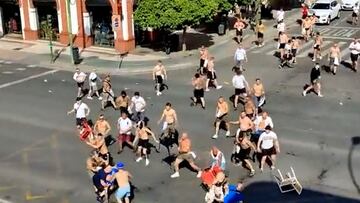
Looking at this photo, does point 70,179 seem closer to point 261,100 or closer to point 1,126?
point 1,126

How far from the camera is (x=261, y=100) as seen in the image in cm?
2484

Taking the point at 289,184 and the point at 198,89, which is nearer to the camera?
the point at 289,184

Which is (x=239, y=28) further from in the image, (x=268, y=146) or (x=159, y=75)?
(x=268, y=146)

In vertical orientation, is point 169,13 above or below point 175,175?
above

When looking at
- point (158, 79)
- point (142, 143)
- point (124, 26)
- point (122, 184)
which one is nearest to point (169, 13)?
point (124, 26)

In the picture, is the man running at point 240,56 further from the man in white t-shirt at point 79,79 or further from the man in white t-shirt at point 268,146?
the man in white t-shirt at point 268,146

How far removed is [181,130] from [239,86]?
3841 mm

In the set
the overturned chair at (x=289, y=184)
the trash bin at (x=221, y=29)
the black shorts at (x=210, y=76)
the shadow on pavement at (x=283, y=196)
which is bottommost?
the shadow on pavement at (x=283, y=196)

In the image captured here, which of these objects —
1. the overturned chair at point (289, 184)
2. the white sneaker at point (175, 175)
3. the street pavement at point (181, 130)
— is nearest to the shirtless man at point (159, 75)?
the street pavement at point (181, 130)

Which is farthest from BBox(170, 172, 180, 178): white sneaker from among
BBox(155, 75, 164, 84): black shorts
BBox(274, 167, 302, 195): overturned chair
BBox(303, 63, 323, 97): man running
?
BBox(303, 63, 323, 97): man running

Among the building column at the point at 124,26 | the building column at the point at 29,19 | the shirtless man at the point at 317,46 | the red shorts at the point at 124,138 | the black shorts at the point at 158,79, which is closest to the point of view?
the red shorts at the point at 124,138

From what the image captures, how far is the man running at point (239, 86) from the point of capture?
2509 cm

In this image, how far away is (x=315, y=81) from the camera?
86.8 feet

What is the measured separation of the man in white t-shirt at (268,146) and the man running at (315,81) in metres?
8.10
